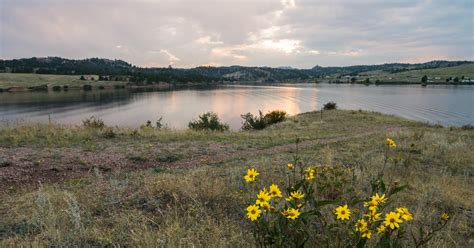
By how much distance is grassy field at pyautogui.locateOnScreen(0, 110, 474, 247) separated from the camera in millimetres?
2975

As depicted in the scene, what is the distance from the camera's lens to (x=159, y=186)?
4.34 meters

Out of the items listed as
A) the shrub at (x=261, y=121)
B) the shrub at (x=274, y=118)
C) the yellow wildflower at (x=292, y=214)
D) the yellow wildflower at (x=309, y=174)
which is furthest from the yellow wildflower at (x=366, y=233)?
the shrub at (x=274, y=118)

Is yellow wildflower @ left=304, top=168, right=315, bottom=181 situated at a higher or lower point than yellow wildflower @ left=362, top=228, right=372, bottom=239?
higher

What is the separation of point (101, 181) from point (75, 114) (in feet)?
132

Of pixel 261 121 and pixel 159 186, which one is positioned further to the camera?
pixel 261 121

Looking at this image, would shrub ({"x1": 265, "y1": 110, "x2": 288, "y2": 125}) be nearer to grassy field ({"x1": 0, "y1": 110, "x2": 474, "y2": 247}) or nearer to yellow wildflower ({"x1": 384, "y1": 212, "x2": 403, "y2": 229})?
grassy field ({"x1": 0, "y1": 110, "x2": 474, "y2": 247})

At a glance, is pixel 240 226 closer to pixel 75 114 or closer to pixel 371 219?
pixel 371 219

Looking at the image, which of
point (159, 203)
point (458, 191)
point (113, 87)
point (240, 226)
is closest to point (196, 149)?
point (159, 203)

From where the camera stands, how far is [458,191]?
16.2 ft

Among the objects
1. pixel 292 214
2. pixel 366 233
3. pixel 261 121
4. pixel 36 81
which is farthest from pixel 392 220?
pixel 36 81

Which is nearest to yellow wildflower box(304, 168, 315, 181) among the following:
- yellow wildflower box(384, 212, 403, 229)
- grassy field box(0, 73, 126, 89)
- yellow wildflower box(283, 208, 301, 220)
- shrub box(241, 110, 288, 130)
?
yellow wildflower box(283, 208, 301, 220)

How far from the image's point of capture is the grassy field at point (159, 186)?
9.76 feet

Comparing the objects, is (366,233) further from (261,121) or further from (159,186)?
(261,121)

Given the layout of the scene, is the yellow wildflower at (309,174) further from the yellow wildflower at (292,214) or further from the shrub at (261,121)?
the shrub at (261,121)
